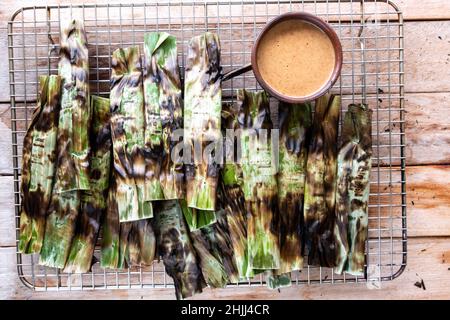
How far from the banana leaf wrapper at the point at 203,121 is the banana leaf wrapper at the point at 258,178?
0.19 feet

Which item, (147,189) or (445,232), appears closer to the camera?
(147,189)

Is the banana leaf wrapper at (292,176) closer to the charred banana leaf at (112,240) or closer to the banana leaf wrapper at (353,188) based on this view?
the banana leaf wrapper at (353,188)

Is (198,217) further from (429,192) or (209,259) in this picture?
(429,192)

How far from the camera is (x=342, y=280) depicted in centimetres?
117

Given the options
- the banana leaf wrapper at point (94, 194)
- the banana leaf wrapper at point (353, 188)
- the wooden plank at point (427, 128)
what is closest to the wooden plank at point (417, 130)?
the wooden plank at point (427, 128)

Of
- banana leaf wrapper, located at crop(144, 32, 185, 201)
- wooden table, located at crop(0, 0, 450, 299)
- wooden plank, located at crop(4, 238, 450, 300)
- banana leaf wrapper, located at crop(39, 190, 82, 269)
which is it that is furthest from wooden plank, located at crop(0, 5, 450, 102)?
wooden plank, located at crop(4, 238, 450, 300)

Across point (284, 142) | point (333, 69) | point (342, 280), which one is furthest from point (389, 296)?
point (333, 69)

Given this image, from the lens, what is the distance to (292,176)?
110 centimetres

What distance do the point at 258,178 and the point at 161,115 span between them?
Result: 229 mm

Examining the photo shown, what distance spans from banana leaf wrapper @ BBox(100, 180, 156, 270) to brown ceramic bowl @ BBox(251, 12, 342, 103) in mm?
370

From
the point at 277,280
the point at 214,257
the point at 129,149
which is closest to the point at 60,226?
the point at 129,149

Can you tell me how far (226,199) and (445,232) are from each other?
51cm

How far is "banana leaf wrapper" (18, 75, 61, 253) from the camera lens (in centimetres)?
109

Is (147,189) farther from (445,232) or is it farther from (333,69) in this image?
(445,232)
